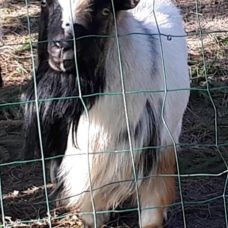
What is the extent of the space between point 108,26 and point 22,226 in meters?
1.36

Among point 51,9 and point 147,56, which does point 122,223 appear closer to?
point 147,56

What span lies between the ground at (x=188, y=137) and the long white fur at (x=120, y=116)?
21cm

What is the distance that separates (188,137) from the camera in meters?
5.09

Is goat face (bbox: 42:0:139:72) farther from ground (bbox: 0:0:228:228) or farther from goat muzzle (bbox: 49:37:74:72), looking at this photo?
ground (bbox: 0:0:228:228)

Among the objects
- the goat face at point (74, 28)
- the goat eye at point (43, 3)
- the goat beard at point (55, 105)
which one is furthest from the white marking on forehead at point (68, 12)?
the goat beard at point (55, 105)

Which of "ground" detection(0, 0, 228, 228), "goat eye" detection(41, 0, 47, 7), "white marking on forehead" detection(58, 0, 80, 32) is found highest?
"goat eye" detection(41, 0, 47, 7)

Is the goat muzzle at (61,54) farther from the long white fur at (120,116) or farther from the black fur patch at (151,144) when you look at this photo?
the black fur patch at (151,144)

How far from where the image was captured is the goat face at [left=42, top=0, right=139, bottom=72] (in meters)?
3.06

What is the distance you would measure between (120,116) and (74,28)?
0.57 meters

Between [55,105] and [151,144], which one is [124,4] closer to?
[55,105]

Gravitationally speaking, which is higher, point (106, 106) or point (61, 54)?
point (61, 54)

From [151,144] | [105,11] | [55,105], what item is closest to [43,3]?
[105,11]

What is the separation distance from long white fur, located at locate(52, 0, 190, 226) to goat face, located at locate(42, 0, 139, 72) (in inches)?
5.3

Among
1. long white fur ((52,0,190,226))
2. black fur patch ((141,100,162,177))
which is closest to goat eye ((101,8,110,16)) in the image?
long white fur ((52,0,190,226))
